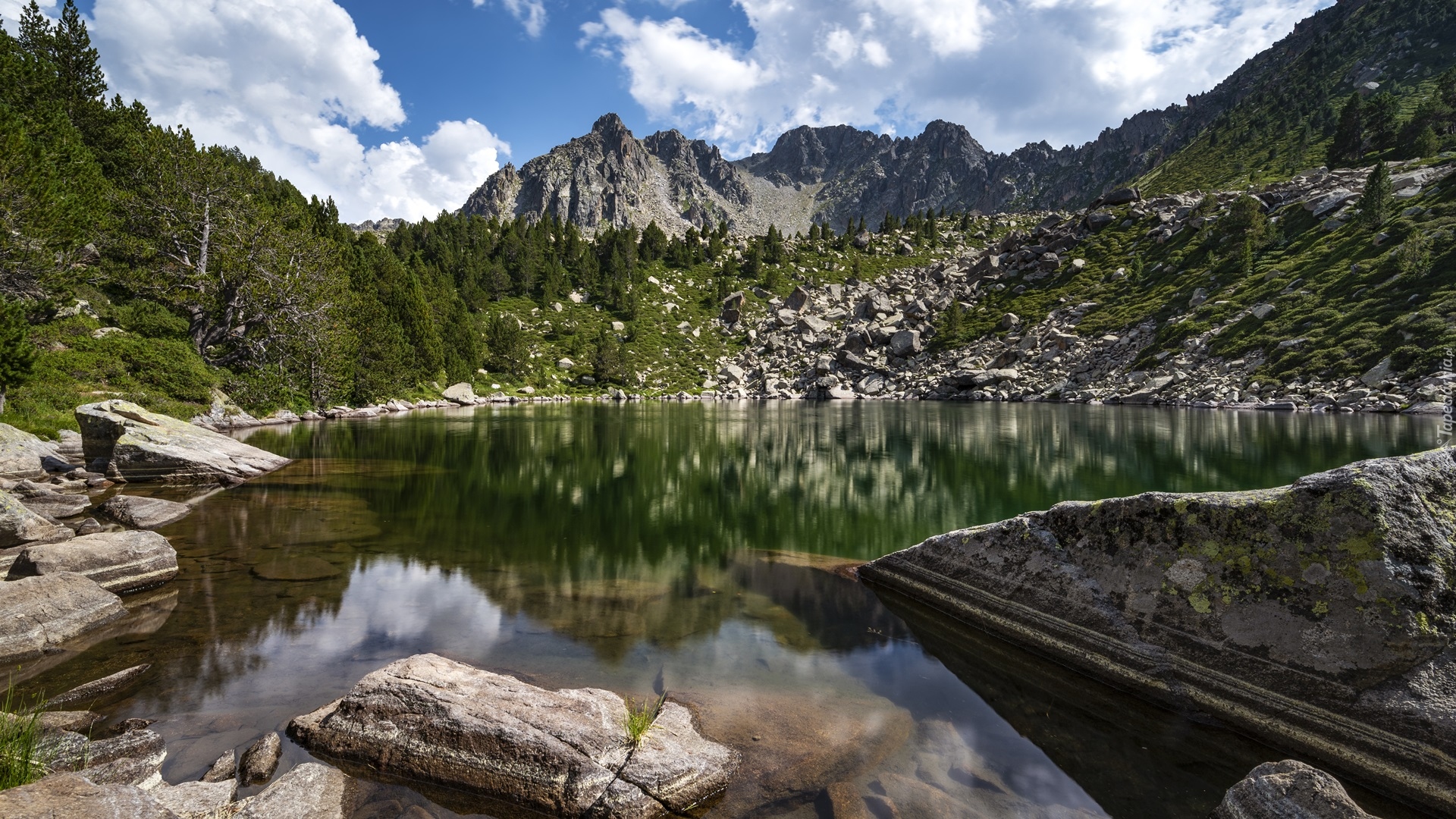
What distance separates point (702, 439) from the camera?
40.3 meters

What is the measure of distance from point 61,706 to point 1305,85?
232111 mm

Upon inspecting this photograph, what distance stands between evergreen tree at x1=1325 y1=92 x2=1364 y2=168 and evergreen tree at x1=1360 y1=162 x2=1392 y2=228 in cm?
5022

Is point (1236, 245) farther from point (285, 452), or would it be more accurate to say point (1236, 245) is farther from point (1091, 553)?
point (285, 452)

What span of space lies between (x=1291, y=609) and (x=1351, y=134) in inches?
6302

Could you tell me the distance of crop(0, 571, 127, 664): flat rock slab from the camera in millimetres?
8188

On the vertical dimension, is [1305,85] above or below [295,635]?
above

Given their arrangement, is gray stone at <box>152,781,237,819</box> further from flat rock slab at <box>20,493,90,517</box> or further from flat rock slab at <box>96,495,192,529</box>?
flat rock slab at <box>20,493,90,517</box>

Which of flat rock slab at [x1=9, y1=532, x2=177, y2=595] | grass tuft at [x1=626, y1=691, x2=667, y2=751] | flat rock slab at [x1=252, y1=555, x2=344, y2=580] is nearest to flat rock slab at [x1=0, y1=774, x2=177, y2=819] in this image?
grass tuft at [x1=626, y1=691, x2=667, y2=751]

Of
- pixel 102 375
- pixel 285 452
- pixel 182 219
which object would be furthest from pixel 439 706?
pixel 182 219

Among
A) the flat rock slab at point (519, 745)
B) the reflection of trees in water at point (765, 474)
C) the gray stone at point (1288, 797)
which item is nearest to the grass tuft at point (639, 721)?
the flat rock slab at point (519, 745)

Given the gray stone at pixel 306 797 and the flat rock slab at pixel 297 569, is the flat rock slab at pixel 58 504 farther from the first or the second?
the gray stone at pixel 306 797

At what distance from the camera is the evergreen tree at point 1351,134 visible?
106 metres

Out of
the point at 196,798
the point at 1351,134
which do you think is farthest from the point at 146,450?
the point at 1351,134

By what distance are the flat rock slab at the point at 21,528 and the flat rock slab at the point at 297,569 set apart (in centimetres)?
383
